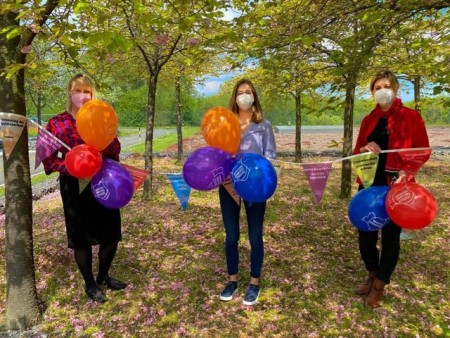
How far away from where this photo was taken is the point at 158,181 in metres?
9.45

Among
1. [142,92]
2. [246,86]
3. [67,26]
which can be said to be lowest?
[246,86]

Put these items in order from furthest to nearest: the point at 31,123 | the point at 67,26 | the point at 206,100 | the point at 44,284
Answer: the point at 206,100
the point at 44,284
the point at 31,123
the point at 67,26

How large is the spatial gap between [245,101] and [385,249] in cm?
177

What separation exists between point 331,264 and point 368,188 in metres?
1.53

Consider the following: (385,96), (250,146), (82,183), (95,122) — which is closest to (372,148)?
(385,96)

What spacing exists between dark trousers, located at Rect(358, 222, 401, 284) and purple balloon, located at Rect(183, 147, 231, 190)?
1400mm

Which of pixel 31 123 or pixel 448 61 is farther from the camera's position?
pixel 448 61

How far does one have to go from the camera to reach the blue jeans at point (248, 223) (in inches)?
124

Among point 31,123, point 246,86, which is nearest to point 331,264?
point 246,86

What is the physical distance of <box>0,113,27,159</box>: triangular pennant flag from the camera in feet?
9.09

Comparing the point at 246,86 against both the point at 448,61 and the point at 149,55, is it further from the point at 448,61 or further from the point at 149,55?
the point at 149,55

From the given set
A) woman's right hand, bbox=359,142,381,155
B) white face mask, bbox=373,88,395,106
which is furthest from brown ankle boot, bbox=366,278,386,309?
white face mask, bbox=373,88,395,106

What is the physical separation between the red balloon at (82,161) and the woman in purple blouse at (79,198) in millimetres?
172

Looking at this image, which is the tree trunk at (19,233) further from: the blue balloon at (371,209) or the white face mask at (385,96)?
the white face mask at (385,96)
